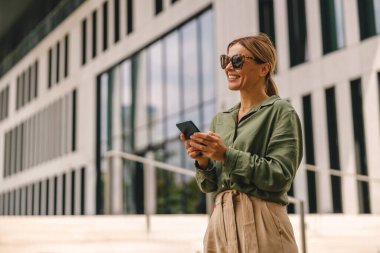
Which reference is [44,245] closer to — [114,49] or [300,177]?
[300,177]

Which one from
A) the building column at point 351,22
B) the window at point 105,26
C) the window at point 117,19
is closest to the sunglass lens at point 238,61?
the building column at point 351,22

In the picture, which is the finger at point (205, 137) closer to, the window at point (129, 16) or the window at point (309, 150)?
the window at point (309, 150)

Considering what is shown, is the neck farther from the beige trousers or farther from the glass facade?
the glass facade

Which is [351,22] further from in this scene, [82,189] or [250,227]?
[82,189]

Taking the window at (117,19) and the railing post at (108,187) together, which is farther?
the window at (117,19)

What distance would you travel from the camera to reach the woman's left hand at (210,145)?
1.89m

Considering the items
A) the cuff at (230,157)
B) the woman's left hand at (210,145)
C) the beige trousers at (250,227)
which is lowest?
the beige trousers at (250,227)

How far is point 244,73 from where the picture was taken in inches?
82.4

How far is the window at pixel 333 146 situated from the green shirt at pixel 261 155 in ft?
47.3

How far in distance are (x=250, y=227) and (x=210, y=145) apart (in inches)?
11.2

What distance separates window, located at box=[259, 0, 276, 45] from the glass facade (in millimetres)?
1841

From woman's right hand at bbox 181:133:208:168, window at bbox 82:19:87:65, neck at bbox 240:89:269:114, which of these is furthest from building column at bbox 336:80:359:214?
window at bbox 82:19:87:65

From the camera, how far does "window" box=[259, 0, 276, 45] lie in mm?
18922

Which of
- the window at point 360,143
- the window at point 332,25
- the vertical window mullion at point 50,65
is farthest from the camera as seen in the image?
the vertical window mullion at point 50,65
